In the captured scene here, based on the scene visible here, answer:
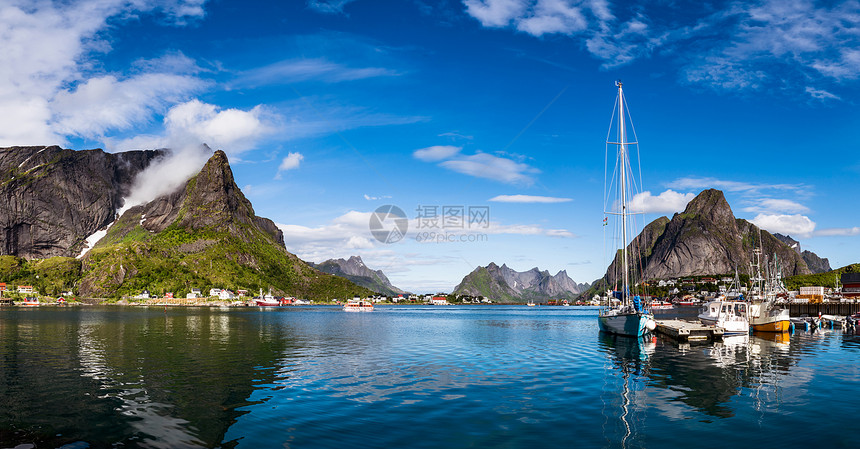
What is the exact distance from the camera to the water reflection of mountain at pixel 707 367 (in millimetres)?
28489

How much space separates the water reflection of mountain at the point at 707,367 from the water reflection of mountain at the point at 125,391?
22.8 meters

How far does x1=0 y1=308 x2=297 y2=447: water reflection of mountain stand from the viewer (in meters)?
20.3

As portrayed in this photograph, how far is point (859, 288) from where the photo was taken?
17450 centimetres

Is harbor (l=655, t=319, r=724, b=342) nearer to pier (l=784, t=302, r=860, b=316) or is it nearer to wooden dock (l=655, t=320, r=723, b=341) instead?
wooden dock (l=655, t=320, r=723, b=341)

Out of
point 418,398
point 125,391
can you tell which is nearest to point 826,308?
point 418,398

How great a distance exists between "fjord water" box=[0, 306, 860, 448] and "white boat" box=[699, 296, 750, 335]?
1735cm

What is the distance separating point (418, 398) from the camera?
27750 mm

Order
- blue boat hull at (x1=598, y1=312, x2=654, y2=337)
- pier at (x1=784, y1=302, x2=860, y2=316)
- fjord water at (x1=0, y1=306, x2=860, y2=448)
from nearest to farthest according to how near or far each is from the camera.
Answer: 1. fjord water at (x1=0, y1=306, x2=860, y2=448)
2. blue boat hull at (x1=598, y1=312, x2=654, y2=337)
3. pier at (x1=784, y1=302, x2=860, y2=316)

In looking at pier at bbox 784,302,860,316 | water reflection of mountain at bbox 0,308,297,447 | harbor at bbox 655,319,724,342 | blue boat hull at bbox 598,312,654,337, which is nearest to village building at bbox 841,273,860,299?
pier at bbox 784,302,860,316

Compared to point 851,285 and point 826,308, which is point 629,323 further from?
point 851,285

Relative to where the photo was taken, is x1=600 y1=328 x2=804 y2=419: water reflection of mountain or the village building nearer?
x1=600 y1=328 x2=804 y2=419: water reflection of mountain

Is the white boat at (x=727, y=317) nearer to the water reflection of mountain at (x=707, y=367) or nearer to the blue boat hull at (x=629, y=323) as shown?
the water reflection of mountain at (x=707, y=367)

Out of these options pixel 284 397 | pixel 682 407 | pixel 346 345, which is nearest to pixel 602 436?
pixel 682 407

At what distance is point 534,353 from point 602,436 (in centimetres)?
3232
